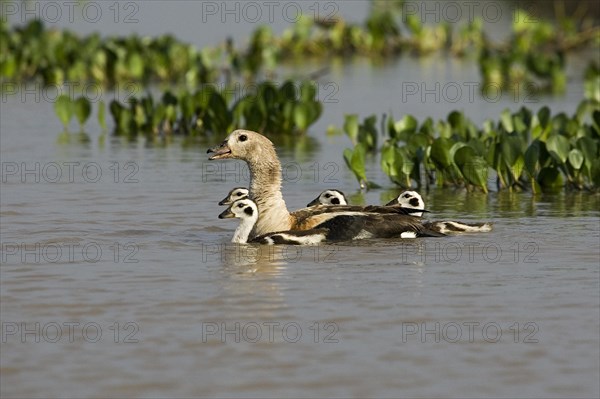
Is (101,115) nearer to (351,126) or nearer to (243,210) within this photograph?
(351,126)

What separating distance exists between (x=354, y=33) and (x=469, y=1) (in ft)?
49.8

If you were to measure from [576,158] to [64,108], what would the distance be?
9.40 m

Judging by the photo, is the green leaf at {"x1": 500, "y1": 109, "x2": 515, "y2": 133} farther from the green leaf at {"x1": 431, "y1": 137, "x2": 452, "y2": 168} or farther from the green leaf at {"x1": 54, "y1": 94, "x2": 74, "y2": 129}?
the green leaf at {"x1": 54, "y1": 94, "x2": 74, "y2": 129}

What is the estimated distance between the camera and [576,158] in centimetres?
1452

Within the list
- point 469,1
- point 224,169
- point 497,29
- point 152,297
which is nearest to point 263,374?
point 152,297

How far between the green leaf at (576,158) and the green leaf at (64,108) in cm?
928

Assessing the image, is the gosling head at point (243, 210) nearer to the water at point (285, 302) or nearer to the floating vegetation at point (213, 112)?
A: the water at point (285, 302)

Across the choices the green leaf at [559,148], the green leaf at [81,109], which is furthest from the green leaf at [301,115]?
the green leaf at [559,148]

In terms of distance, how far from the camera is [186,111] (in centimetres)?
2044

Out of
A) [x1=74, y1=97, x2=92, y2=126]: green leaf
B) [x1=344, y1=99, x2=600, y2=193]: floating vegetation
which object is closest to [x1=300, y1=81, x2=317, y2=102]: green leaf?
[x1=74, y1=97, x2=92, y2=126]: green leaf

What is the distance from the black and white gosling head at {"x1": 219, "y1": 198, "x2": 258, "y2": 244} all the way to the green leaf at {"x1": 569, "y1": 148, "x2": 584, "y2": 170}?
4.19m

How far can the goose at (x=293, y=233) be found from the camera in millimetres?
11508

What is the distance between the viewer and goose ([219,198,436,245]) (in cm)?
1151

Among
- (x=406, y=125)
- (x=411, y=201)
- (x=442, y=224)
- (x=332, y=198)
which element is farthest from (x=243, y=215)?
(x=406, y=125)
